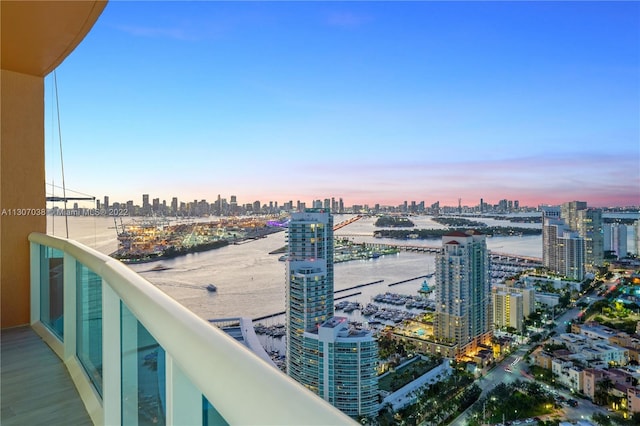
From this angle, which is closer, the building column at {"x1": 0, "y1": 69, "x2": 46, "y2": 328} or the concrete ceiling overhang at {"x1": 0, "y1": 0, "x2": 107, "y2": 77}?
the concrete ceiling overhang at {"x1": 0, "y1": 0, "x2": 107, "y2": 77}

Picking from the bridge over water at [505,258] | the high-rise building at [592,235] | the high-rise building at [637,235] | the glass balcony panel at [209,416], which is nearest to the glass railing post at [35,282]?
the glass balcony panel at [209,416]

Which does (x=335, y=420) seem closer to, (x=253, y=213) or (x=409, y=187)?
(x=253, y=213)

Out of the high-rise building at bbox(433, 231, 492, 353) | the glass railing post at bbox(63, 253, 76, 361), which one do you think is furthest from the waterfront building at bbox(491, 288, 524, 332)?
the glass railing post at bbox(63, 253, 76, 361)

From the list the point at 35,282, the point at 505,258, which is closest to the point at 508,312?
the point at 505,258

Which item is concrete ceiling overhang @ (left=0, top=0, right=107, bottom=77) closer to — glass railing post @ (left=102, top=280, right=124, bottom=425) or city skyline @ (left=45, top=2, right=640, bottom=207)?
glass railing post @ (left=102, top=280, right=124, bottom=425)

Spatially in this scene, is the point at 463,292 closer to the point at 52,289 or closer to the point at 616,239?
the point at 52,289

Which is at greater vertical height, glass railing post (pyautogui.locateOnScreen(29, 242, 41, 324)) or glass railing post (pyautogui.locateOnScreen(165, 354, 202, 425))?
glass railing post (pyautogui.locateOnScreen(165, 354, 202, 425))

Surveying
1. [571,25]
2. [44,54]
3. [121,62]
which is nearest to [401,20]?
[571,25]
